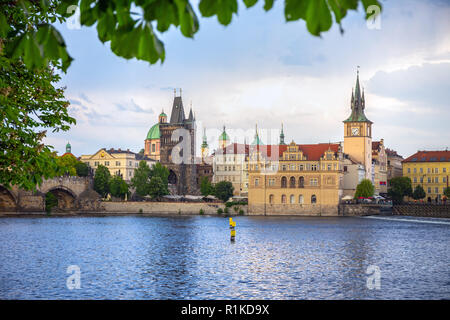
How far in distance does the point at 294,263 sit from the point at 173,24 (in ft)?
95.4

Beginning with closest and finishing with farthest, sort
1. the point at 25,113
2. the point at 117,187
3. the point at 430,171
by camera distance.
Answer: the point at 25,113
the point at 117,187
the point at 430,171

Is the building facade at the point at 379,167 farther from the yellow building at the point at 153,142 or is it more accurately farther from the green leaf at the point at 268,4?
the green leaf at the point at 268,4

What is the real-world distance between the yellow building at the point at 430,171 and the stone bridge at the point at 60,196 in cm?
5777

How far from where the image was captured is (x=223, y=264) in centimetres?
3052

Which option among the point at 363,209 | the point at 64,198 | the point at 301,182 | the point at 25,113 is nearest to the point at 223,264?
the point at 25,113

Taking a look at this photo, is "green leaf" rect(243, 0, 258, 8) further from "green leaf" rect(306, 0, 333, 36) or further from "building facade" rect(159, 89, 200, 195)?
"building facade" rect(159, 89, 200, 195)

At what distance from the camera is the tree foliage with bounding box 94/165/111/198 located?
96688mm

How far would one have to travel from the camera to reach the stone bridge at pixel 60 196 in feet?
275

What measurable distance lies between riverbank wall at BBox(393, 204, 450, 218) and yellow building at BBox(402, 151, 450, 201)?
20.4m

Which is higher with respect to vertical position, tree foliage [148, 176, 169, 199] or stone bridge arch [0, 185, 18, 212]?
tree foliage [148, 176, 169, 199]

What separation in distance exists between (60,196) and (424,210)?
56706mm

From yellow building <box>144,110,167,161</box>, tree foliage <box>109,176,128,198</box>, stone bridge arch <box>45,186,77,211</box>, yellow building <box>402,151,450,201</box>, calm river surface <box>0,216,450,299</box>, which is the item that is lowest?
calm river surface <box>0,216,450,299</box>

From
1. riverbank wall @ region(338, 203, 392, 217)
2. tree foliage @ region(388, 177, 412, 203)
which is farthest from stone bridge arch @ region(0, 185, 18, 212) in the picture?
tree foliage @ region(388, 177, 412, 203)

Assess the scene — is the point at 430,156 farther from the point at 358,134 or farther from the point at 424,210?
the point at 424,210
